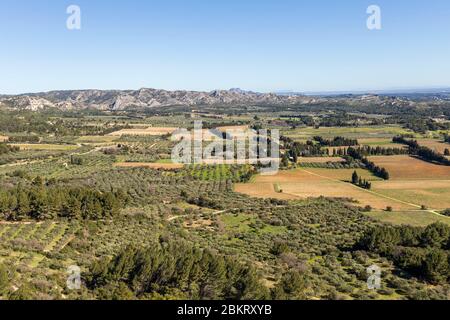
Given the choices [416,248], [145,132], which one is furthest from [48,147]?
[416,248]

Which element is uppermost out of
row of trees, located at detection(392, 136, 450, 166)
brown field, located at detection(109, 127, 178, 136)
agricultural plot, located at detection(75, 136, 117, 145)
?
brown field, located at detection(109, 127, 178, 136)

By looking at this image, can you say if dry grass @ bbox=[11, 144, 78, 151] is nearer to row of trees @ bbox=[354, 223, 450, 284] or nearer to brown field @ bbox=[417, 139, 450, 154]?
row of trees @ bbox=[354, 223, 450, 284]

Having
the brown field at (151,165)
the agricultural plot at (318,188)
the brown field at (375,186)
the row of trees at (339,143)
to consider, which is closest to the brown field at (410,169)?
the brown field at (375,186)

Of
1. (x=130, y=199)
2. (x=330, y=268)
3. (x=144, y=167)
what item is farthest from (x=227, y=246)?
(x=144, y=167)

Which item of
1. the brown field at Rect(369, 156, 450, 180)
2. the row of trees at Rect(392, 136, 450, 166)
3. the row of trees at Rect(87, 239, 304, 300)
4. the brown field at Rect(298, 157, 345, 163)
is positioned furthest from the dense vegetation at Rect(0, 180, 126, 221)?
the row of trees at Rect(392, 136, 450, 166)

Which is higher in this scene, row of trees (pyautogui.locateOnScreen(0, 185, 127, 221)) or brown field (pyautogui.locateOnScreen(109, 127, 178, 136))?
brown field (pyautogui.locateOnScreen(109, 127, 178, 136))

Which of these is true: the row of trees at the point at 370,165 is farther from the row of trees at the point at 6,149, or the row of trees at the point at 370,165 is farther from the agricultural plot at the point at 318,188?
the row of trees at the point at 6,149

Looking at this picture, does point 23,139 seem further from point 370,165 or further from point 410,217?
point 410,217
